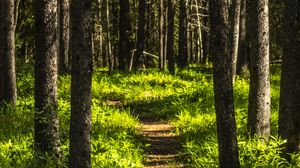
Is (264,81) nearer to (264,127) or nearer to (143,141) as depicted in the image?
(264,127)

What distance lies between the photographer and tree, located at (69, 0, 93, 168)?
214 inches

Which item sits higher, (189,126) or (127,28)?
(127,28)

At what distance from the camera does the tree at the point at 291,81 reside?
656 cm

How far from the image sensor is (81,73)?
18.2ft

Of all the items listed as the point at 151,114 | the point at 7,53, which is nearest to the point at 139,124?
the point at 151,114

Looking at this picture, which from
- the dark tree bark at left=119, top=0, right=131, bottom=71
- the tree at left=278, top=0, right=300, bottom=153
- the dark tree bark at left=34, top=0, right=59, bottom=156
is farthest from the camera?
the dark tree bark at left=119, top=0, right=131, bottom=71

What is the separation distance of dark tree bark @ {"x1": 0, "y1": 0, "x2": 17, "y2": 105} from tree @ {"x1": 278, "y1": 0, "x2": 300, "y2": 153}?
702 cm

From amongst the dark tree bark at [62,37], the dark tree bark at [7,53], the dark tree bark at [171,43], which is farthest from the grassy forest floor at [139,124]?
the dark tree bark at [171,43]

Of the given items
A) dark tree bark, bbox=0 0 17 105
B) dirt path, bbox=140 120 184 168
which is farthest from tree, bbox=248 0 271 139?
dark tree bark, bbox=0 0 17 105

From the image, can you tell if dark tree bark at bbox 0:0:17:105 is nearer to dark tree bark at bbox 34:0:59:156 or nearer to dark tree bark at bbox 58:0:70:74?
dark tree bark at bbox 34:0:59:156

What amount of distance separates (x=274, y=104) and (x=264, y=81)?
16.1 ft

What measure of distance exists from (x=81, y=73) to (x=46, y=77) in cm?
207

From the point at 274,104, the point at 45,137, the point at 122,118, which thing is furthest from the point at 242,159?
the point at 274,104

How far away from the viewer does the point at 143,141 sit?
34.4 feet
